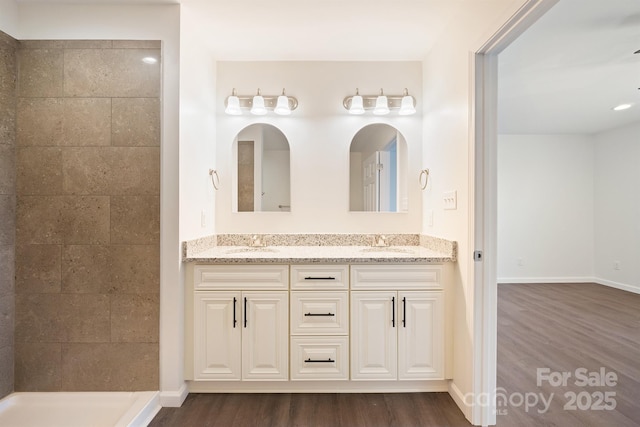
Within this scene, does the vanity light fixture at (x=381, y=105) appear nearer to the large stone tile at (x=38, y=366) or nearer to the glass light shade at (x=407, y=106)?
the glass light shade at (x=407, y=106)

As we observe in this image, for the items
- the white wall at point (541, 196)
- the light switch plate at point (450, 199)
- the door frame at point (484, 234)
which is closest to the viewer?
the door frame at point (484, 234)

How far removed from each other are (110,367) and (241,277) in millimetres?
928

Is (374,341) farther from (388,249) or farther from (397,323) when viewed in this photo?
(388,249)

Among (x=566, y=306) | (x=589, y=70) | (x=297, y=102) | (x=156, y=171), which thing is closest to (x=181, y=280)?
(x=156, y=171)

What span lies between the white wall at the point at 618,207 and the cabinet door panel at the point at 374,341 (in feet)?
15.5

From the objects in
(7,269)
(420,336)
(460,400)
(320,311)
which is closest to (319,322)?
(320,311)

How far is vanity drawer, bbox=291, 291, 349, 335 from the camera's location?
6.27ft

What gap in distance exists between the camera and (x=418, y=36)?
7.01ft

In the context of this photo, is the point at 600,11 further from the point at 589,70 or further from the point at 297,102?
the point at 297,102

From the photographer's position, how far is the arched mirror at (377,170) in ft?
8.29

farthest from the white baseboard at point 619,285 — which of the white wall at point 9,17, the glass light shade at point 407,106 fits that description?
the white wall at point 9,17

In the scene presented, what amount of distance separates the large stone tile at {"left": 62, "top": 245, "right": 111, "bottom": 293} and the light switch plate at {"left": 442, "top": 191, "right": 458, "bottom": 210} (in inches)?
84.4

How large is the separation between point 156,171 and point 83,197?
48 cm

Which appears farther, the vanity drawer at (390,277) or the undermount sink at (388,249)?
the undermount sink at (388,249)
